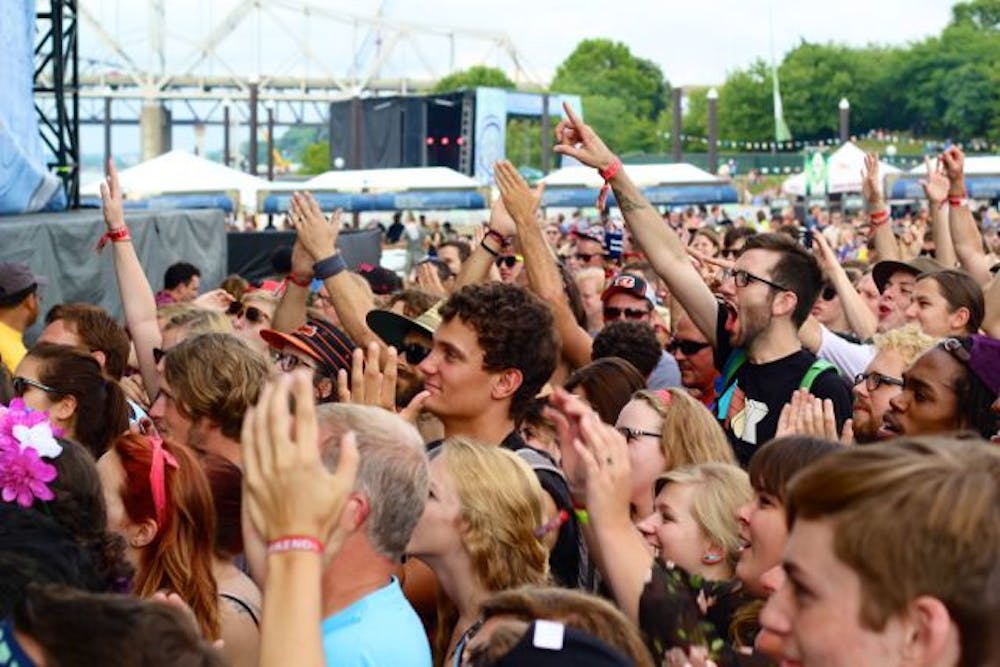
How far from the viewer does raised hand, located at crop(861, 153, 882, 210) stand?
388 inches

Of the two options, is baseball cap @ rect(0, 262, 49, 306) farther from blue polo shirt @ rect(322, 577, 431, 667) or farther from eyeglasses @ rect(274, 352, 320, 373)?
blue polo shirt @ rect(322, 577, 431, 667)

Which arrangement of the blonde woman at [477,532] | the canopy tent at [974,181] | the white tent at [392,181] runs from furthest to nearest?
the white tent at [392,181], the canopy tent at [974,181], the blonde woman at [477,532]

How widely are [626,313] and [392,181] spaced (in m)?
34.0

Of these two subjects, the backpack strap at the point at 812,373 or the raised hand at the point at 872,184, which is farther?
the raised hand at the point at 872,184

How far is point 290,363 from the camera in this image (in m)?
6.36

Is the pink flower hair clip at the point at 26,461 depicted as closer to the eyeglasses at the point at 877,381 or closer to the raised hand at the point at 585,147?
the raised hand at the point at 585,147

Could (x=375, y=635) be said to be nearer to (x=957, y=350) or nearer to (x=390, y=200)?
(x=957, y=350)

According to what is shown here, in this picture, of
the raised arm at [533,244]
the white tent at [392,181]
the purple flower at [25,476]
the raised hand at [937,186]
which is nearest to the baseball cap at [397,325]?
the raised arm at [533,244]

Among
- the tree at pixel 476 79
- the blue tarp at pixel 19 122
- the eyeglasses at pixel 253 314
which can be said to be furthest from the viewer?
the tree at pixel 476 79

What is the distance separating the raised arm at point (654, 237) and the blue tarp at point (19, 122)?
902 cm

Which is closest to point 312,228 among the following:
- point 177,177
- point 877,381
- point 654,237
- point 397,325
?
point 397,325

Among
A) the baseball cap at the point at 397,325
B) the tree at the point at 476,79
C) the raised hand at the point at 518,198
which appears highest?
the tree at the point at 476,79

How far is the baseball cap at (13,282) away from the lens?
8.17 m

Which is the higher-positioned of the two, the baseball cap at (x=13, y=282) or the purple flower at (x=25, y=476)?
the baseball cap at (x=13, y=282)
